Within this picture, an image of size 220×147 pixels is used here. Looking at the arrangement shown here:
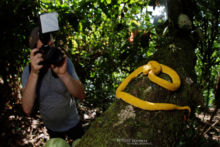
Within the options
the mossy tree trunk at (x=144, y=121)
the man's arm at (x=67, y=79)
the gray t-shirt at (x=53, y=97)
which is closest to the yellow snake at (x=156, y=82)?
the mossy tree trunk at (x=144, y=121)

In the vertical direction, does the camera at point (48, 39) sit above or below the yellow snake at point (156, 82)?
above

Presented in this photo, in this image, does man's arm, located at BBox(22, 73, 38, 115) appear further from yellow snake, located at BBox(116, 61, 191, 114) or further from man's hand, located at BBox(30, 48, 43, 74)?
yellow snake, located at BBox(116, 61, 191, 114)

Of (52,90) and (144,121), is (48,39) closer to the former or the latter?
(52,90)

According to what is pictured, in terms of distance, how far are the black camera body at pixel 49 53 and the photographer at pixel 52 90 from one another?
2cm

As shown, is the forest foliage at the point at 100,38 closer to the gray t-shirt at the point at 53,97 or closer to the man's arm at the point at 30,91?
the gray t-shirt at the point at 53,97

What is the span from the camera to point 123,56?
2.27m

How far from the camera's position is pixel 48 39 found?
1190 mm

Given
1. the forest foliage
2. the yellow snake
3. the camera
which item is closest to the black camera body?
the camera

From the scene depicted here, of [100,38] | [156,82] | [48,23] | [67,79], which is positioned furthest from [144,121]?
[100,38]

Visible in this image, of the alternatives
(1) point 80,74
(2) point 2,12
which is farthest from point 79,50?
(2) point 2,12

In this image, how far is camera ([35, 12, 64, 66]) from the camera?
42.2 inches

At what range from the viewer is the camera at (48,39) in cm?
107

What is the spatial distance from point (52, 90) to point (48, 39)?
52cm

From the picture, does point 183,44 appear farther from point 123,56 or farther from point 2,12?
point 2,12
